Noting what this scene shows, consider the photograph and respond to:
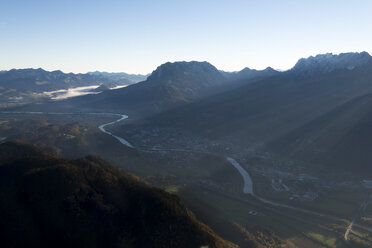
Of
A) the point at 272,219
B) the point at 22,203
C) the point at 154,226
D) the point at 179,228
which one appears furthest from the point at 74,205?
the point at 272,219

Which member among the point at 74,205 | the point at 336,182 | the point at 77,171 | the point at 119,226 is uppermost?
the point at 77,171

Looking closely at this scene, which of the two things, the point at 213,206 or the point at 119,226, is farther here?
the point at 213,206

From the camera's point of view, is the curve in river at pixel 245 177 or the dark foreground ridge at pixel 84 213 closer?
the dark foreground ridge at pixel 84 213

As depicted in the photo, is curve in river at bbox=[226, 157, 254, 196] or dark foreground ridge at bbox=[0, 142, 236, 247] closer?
dark foreground ridge at bbox=[0, 142, 236, 247]

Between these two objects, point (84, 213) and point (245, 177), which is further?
point (245, 177)

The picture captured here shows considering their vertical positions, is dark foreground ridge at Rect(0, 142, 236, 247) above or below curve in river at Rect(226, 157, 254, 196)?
above

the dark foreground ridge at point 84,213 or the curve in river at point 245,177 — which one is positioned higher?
the dark foreground ridge at point 84,213

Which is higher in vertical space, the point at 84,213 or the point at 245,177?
the point at 84,213

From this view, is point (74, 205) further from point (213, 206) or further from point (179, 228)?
point (213, 206)
